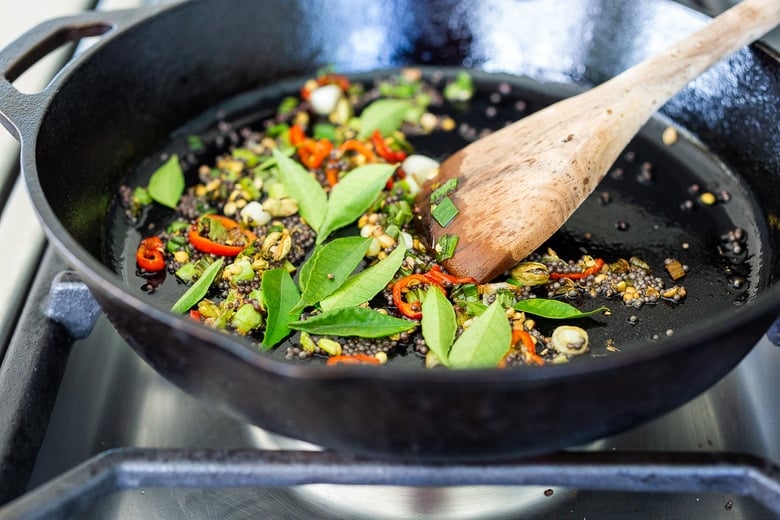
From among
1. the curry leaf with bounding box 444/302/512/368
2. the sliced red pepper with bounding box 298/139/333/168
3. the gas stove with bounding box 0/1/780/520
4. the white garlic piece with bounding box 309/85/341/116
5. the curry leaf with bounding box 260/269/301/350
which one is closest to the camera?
the gas stove with bounding box 0/1/780/520

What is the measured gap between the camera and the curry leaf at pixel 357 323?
1.05 metres

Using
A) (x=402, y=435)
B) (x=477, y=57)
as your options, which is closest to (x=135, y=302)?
(x=402, y=435)

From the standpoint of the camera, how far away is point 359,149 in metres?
1.44

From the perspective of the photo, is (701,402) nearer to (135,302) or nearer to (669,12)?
(669,12)

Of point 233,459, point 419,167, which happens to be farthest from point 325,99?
point 233,459

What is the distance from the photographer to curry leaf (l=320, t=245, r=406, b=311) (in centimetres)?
111

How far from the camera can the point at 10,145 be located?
1.39 metres

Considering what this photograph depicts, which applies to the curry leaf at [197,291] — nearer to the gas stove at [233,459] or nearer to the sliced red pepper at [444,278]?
the gas stove at [233,459]

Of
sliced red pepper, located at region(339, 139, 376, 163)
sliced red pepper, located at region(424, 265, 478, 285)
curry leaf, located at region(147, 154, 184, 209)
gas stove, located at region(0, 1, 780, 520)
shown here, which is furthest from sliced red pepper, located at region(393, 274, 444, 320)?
curry leaf, located at region(147, 154, 184, 209)

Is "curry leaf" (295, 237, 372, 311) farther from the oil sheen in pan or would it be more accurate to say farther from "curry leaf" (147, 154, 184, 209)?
"curry leaf" (147, 154, 184, 209)

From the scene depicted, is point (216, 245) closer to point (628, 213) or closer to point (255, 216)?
point (255, 216)

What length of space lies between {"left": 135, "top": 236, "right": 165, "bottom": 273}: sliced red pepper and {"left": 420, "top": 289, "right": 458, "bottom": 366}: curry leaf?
44cm

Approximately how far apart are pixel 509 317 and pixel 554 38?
78 cm

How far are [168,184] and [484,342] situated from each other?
69 centimetres
